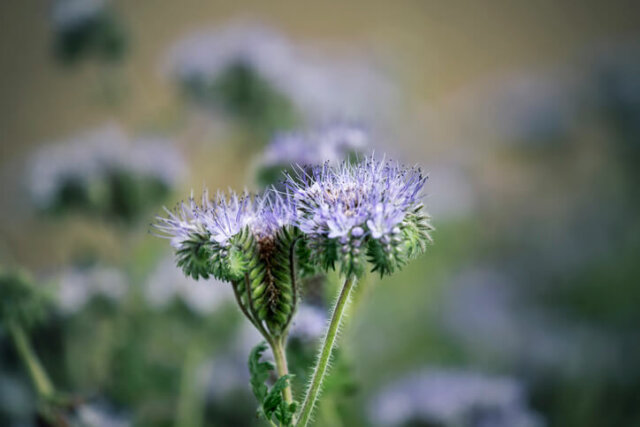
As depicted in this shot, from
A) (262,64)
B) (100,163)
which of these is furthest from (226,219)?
(262,64)

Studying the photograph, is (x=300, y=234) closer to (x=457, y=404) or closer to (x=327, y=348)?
(x=327, y=348)

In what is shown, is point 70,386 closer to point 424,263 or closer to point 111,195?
point 111,195

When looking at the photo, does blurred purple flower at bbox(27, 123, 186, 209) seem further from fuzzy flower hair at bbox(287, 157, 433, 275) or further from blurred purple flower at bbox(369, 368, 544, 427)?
fuzzy flower hair at bbox(287, 157, 433, 275)

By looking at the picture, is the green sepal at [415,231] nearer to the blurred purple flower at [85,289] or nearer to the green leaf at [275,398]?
the green leaf at [275,398]

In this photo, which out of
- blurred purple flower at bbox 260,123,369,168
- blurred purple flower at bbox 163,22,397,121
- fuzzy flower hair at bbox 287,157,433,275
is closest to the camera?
fuzzy flower hair at bbox 287,157,433,275

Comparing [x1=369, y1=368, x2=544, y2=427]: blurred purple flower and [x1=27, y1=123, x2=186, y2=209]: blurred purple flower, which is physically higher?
[x1=27, y1=123, x2=186, y2=209]: blurred purple flower

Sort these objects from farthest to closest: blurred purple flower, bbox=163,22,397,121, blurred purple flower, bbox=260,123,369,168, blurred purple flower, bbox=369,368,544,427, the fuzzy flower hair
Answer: blurred purple flower, bbox=163,22,397,121 < blurred purple flower, bbox=369,368,544,427 < blurred purple flower, bbox=260,123,369,168 < the fuzzy flower hair

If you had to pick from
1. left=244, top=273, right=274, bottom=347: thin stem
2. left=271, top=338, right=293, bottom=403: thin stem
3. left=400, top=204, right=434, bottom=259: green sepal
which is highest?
left=400, top=204, right=434, bottom=259: green sepal

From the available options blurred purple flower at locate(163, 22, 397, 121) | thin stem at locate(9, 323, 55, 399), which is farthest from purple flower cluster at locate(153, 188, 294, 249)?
blurred purple flower at locate(163, 22, 397, 121)
